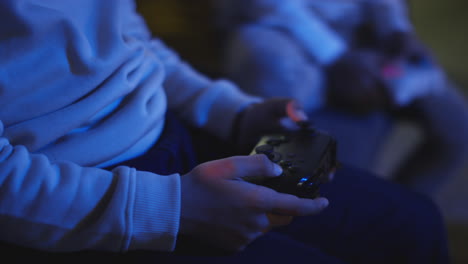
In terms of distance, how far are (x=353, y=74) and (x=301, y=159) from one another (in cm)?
59

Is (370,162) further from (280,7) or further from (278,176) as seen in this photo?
(278,176)

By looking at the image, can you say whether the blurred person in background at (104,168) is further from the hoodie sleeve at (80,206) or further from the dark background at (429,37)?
the dark background at (429,37)

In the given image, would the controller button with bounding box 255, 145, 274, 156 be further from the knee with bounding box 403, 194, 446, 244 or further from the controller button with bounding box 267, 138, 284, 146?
the knee with bounding box 403, 194, 446, 244

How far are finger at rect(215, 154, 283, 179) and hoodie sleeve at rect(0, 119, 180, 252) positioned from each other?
0.04 m

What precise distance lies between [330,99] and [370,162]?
18 cm

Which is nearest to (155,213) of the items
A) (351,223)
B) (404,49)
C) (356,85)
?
(351,223)

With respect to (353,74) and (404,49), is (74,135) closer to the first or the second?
(353,74)

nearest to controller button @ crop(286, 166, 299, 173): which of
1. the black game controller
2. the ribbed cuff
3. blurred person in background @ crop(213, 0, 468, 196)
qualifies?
the black game controller

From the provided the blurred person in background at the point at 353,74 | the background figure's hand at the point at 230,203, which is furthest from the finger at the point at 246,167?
the blurred person in background at the point at 353,74

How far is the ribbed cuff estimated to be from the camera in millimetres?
302

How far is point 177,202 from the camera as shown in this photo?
12.1 inches

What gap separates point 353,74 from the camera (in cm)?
91

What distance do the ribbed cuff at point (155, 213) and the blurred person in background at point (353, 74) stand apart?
0.54 meters

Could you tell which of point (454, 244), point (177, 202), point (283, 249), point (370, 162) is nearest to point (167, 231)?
point (177, 202)
